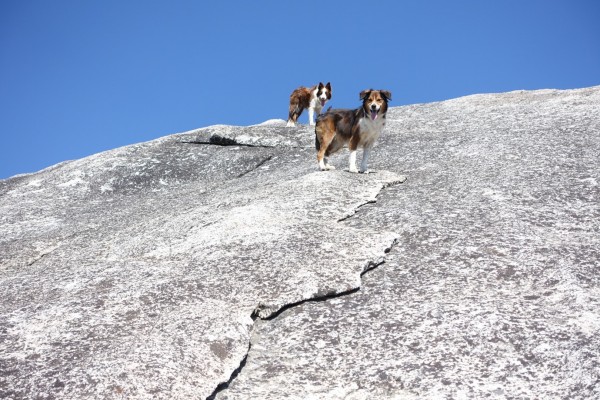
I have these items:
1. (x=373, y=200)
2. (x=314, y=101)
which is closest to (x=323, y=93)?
(x=314, y=101)

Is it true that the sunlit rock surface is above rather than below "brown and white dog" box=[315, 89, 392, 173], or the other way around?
below

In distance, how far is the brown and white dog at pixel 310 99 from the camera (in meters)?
26.2

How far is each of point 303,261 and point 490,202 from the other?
14.0ft

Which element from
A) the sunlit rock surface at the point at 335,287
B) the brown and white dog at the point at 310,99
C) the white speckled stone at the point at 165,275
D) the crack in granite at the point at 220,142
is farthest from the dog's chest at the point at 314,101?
the sunlit rock surface at the point at 335,287

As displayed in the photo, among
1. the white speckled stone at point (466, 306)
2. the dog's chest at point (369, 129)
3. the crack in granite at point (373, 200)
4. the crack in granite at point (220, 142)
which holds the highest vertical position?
the crack in granite at point (220, 142)

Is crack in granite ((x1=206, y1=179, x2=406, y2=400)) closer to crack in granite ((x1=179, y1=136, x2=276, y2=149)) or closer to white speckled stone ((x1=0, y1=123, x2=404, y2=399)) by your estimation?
white speckled stone ((x1=0, y1=123, x2=404, y2=399))

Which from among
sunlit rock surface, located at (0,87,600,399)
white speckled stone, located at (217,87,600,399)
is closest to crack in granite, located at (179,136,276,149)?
sunlit rock surface, located at (0,87,600,399)

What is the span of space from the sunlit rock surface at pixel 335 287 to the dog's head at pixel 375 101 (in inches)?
54.6

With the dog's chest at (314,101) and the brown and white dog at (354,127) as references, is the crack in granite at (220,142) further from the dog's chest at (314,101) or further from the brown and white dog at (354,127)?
the dog's chest at (314,101)

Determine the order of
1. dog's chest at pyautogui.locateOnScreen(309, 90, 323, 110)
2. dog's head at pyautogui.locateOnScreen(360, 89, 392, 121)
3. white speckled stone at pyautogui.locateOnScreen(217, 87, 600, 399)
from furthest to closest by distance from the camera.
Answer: dog's chest at pyautogui.locateOnScreen(309, 90, 323, 110)
dog's head at pyautogui.locateOnScreen(360, 89, 392, 121)
white speckled stone at pyautogui.locateOnScreen(217, 87, 600, 399)

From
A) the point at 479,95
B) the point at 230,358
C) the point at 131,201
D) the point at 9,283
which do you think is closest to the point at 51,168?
the point at 131,201

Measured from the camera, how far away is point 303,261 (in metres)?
9.54

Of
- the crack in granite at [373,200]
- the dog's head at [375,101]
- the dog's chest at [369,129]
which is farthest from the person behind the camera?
the dog's chest at [369,129]

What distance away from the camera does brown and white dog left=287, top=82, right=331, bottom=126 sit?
2623cm
